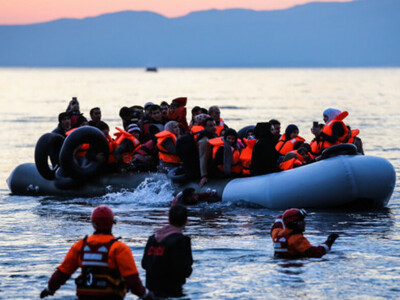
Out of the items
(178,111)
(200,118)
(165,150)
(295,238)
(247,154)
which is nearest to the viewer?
(295,238)

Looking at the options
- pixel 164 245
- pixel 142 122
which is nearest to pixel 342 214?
pixel 142 122

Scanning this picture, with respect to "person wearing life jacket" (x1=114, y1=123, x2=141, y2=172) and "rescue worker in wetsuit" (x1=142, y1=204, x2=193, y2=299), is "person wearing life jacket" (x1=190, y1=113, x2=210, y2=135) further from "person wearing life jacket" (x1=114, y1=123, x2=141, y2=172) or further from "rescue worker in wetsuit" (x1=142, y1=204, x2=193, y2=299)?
"rescue worker in wetsuit" (x1=142, y1=204, x2=193, y2=299)

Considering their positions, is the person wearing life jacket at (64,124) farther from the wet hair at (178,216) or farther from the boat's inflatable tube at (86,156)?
the wet hair at (178,216)

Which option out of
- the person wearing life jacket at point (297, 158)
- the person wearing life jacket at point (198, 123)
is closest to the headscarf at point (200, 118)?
the person wearing life jacket at point (198, 123)

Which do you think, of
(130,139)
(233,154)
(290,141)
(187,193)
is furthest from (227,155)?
(187,193)

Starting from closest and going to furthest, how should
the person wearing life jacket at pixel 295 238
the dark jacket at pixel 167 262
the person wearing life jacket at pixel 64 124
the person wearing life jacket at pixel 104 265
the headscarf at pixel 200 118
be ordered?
the person wearing life jacket at pixel 104 265
the dark jacket at pixel 167 262
the person wearing life jacket at pixel 295 238
the headscarf at pixel 200 118
the person wearing life jacket at pixel 64 124

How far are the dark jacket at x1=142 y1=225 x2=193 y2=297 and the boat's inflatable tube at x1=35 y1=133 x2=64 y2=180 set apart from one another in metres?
8.72

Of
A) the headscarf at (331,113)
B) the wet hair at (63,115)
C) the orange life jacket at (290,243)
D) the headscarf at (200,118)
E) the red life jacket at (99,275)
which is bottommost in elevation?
the orange life jacket at (290,243)

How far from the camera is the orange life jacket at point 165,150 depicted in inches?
588

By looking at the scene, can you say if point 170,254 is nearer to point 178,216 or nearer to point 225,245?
point 178,216

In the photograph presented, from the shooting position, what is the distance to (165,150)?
15070mm

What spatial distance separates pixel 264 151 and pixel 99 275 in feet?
23.9

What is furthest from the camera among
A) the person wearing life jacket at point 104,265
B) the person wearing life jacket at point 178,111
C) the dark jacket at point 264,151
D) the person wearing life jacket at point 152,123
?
the person wearing life jacket at point 152,123

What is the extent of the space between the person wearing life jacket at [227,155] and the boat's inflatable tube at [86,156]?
234 centimetres
